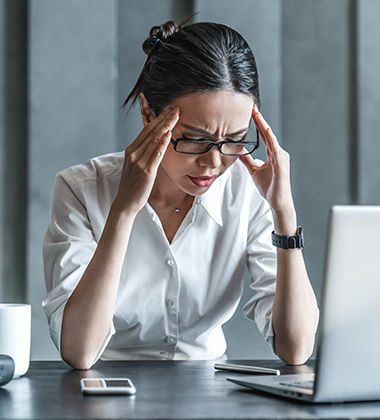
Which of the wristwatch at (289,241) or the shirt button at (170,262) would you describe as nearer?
the wristwatch at (289,241)

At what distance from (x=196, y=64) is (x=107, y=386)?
78cm

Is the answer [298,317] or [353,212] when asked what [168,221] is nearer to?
[298,317]

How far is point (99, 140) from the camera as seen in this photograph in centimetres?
239

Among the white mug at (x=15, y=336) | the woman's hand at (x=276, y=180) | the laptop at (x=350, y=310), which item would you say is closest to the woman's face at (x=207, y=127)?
the woman's hand at (x=276, y=180)

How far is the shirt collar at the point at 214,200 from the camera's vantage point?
1680 mm

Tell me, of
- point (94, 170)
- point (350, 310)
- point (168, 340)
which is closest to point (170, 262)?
point (168, 340)

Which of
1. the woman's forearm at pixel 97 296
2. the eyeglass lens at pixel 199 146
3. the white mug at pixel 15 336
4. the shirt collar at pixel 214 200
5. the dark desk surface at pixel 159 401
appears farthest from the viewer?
the shirt collar at pixel 214 200

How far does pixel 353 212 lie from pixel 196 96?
680 millimetres

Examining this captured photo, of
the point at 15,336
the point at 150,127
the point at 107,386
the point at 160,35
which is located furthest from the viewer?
the point at 160,35

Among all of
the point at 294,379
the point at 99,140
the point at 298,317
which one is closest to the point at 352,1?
the point at 99,140

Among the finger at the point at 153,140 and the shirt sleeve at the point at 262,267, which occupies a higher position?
the finger at the point at 153,140

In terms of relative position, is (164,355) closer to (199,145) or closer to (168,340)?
(168,340)

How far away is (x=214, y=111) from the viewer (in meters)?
1.43

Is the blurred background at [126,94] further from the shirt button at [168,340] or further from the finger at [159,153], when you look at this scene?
the finger at [159,153]
